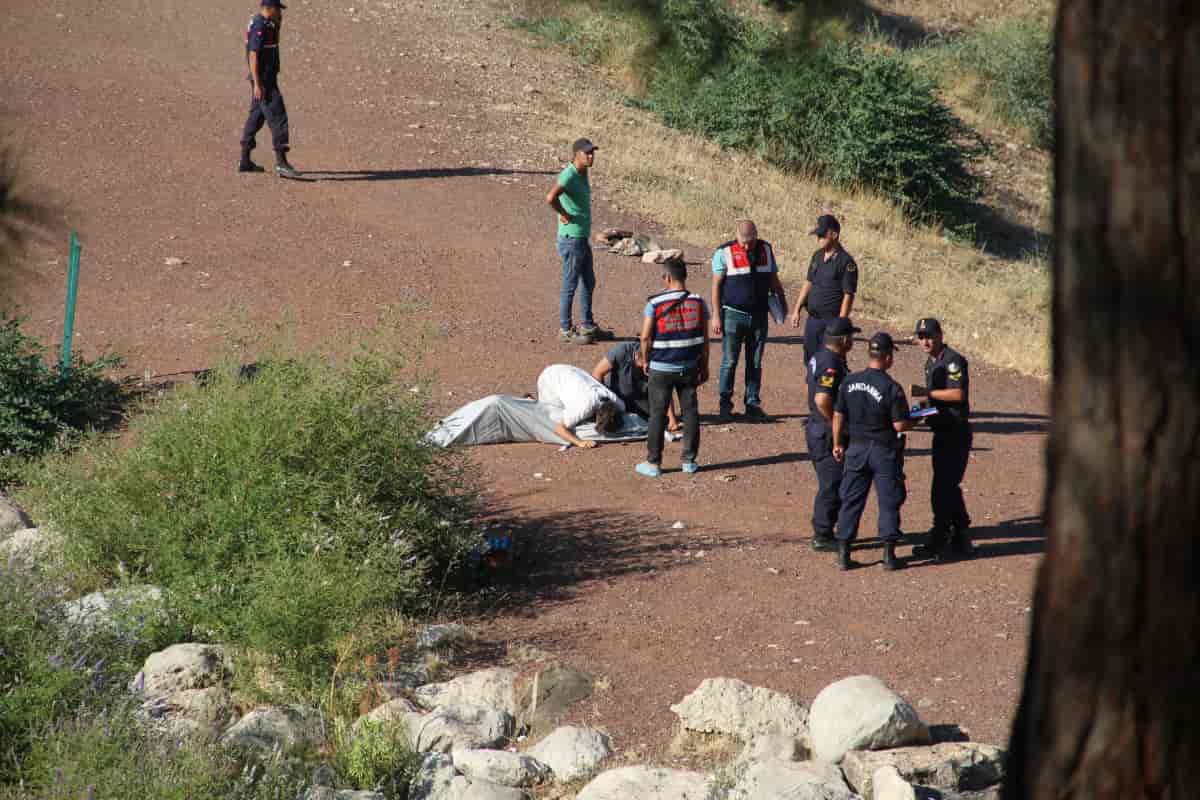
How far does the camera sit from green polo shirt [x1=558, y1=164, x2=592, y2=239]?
516 inches

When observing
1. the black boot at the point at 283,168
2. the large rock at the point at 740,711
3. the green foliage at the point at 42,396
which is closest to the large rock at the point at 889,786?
the large rock at the point at 740,711

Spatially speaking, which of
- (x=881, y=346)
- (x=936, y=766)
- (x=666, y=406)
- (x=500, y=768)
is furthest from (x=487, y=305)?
(x=936, y=766)

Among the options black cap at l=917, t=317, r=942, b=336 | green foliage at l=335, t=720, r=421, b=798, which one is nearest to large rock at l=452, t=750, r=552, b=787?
green foliage at l=335, t=720, r=421, b=798

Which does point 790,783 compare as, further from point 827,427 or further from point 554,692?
point 827,427

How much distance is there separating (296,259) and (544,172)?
541 centimetres

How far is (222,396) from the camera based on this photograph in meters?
8.22

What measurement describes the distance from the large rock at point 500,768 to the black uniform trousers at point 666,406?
446 centimetres

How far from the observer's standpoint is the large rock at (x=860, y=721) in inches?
235

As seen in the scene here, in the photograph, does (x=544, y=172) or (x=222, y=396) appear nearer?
(x=222, y=396)

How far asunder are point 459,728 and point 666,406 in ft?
14.2

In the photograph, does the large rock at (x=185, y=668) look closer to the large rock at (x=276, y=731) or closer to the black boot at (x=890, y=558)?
the large rock at (x=276, y=731)

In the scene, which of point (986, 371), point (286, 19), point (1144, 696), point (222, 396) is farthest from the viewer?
point (286, 19)

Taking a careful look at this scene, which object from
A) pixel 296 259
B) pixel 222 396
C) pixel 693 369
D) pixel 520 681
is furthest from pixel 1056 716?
pixel 296 259

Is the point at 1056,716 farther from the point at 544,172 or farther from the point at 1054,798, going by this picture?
the point at 544,172
